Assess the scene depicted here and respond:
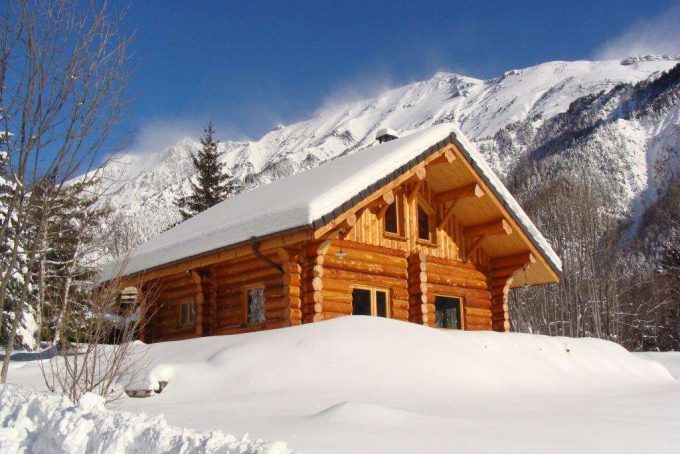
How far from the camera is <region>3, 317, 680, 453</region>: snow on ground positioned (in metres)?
5.59

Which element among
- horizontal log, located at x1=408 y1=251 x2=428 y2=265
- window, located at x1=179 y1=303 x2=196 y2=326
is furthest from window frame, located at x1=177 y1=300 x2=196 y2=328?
horizontal log, located at x1=408 y1=251 x2=428 y2=265

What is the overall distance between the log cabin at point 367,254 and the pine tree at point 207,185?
1728cm

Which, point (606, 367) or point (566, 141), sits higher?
point (566, 141)

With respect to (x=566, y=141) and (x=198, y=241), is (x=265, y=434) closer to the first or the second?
(x=198, y=241)

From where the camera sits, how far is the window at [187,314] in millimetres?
17047

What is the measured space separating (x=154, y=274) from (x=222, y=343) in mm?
5646

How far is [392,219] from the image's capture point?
1614 centimetres

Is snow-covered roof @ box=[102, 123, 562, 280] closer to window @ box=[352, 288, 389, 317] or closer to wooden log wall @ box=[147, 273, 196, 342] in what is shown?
wooden log wall @ box=[147, 273, 196, 342]

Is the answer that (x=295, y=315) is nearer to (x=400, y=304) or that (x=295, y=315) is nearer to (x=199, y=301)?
(x=400, y=304)

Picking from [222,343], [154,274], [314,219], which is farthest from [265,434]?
[154,274]

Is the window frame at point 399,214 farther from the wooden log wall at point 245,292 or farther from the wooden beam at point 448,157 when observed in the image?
the wooden log wall at point 245,292

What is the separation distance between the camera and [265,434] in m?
5.82

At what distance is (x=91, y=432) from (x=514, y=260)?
1419cm

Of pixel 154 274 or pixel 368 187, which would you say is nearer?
pixel 368 187
